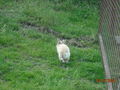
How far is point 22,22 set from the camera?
7848mm

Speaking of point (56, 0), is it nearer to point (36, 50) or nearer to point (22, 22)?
point (22, 22)

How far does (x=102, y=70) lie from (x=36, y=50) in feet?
4.56

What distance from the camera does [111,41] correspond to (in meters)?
5.49

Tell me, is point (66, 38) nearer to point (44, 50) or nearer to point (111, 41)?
point (44, 50)

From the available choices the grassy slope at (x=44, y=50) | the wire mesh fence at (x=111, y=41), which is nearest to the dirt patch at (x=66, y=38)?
the grassy slope at (x=44, y=50)

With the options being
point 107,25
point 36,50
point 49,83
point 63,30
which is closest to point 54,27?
point 63,30

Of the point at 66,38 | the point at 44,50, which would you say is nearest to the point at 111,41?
the point at 44,50

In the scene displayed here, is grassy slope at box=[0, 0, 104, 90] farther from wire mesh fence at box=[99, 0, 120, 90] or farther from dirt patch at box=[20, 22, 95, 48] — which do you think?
wire mesh fence at box=[99, 0, 120, 90]

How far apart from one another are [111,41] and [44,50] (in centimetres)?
156

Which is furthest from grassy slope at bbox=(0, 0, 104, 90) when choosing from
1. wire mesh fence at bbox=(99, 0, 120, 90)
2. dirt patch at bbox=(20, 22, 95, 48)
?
wire mesh fence at bbox=(99, 0, 120, 90)

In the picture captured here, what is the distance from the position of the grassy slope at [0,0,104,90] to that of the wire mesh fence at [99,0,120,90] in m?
0.28

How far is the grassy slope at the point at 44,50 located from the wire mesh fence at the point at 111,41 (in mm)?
280

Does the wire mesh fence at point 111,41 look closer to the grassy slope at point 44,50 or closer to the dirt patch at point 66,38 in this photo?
the grassy slope at point 44,50

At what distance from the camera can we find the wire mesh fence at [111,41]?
4977mm
